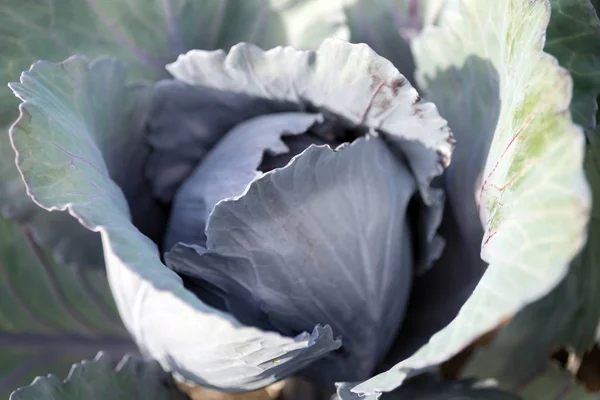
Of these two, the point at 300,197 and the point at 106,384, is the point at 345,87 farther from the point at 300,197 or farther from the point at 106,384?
the point at 106,384

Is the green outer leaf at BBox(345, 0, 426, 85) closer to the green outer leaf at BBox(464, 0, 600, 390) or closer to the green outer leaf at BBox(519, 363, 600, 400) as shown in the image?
the green outer leaf at BBox(464, 0, 600, 390)

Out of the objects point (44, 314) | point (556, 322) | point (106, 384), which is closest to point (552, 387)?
point (556, 322)

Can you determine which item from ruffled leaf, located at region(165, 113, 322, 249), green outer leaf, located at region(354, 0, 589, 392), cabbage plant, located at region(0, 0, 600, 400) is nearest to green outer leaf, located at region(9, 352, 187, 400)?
cabbage plant, located at region(0, 0, 600, 400)

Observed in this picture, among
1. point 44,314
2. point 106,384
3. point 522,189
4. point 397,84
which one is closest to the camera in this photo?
point 522,189

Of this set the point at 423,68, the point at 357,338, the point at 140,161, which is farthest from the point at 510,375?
the point at 140,161

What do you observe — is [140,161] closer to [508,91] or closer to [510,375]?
[508,91]

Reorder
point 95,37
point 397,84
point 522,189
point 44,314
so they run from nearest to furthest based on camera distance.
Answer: point 522,189 < point 397,84 < point 95,37 < point 44,314
